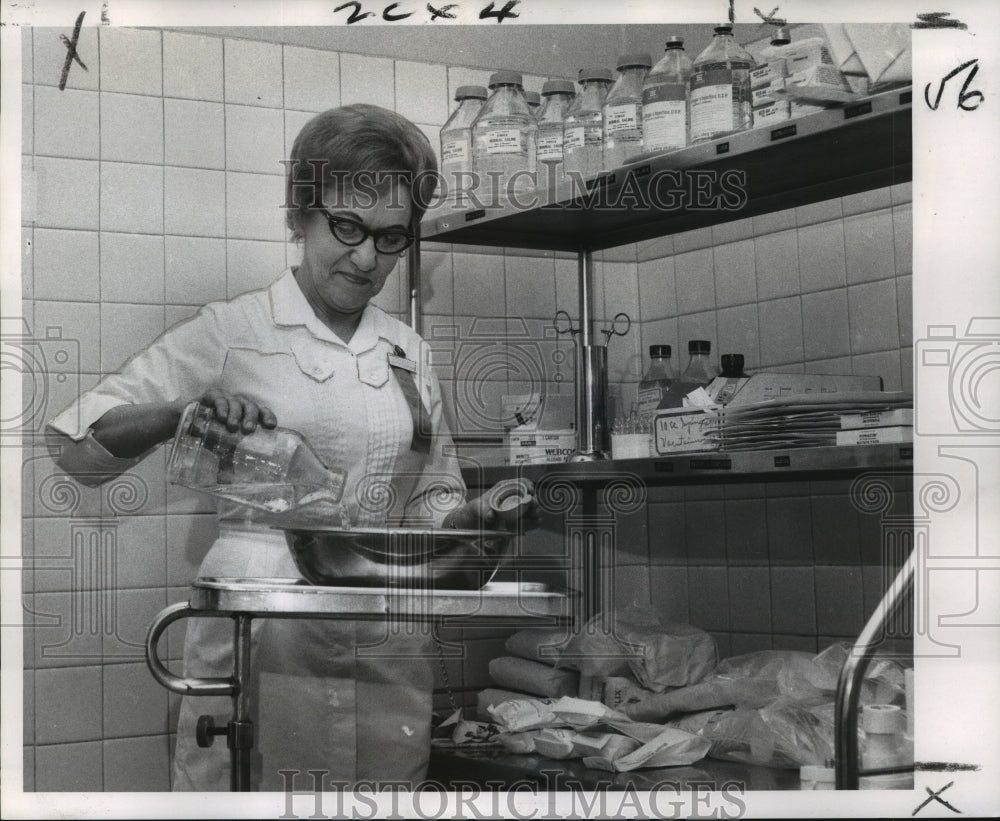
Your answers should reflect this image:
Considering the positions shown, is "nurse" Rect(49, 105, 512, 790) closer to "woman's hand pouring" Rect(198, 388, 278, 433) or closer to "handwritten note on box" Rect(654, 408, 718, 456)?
"woman's hand pouring" Rect(198, 388, 278, 433)

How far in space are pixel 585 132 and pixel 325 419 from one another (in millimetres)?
570

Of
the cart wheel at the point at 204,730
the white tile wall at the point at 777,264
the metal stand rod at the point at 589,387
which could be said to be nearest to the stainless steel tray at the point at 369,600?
the cart wheel at the point at 204,730

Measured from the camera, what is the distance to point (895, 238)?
190 centimetres

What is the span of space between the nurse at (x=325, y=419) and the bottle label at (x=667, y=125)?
0.32m

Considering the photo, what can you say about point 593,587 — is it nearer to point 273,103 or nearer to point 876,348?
point 876,348

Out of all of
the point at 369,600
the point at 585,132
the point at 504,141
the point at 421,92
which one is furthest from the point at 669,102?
the point at 369,600

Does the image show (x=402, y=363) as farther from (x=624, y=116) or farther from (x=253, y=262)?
(x=624, y=116)

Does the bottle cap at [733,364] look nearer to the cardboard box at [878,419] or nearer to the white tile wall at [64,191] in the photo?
the cardboard box at [878,419]

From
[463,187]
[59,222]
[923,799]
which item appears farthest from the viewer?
[463,187]

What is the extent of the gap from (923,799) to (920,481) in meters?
0.39

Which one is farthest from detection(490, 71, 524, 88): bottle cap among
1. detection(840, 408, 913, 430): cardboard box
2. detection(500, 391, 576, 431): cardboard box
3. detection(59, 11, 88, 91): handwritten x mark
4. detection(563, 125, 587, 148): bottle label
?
detection(840, 408, 913, 430): cardboard box

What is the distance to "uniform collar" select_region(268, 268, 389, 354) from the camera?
1803 mm

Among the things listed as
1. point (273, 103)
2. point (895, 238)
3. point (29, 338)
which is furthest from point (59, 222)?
point (895, 238)

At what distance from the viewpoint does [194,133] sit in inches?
71.1
